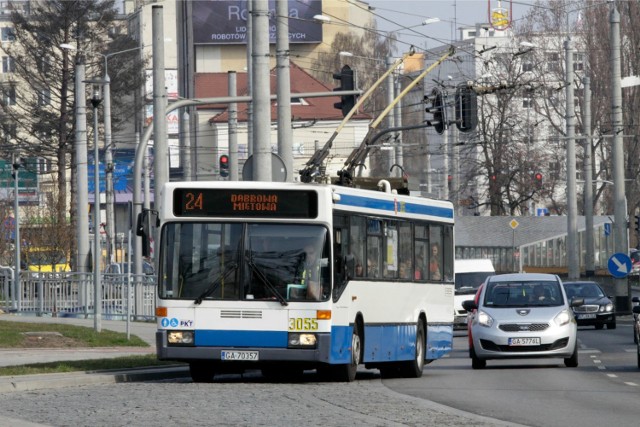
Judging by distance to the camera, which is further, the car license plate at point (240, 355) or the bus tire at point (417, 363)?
the bus tire at point (417, 363)

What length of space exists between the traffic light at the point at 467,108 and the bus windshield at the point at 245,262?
516 inches

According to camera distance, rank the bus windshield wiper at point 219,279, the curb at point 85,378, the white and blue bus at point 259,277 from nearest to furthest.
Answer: the curb at point 85,378 → the white and blue bus at point 259,277 → the bus windshield wiper at point 219,279

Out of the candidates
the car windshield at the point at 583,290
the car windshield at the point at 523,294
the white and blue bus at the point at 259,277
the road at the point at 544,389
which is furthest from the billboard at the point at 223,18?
the white and blue bus at the point at 259,277

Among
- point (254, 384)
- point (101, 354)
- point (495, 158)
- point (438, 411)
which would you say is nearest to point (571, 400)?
point (438, 411)

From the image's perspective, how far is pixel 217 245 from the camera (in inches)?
829

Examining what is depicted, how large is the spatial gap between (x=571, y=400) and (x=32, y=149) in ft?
194

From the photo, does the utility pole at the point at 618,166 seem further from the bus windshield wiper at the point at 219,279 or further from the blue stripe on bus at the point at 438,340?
the bus windshield wiper at the point at 219,279

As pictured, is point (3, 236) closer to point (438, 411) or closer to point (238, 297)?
point (238, 297)

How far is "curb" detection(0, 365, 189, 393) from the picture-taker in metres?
19.2

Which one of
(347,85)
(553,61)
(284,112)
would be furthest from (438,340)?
(553,61)

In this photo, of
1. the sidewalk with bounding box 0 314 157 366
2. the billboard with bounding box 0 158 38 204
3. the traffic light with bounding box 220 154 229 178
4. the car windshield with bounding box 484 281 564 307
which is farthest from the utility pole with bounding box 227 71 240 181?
the billboard with bounding box 0 158 38 204

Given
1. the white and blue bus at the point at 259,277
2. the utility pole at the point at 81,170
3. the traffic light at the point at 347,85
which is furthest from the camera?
the utility pole at the point at 81,170

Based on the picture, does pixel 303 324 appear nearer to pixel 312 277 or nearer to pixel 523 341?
pixel 312 277

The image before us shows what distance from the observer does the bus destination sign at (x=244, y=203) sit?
21.1 metres
